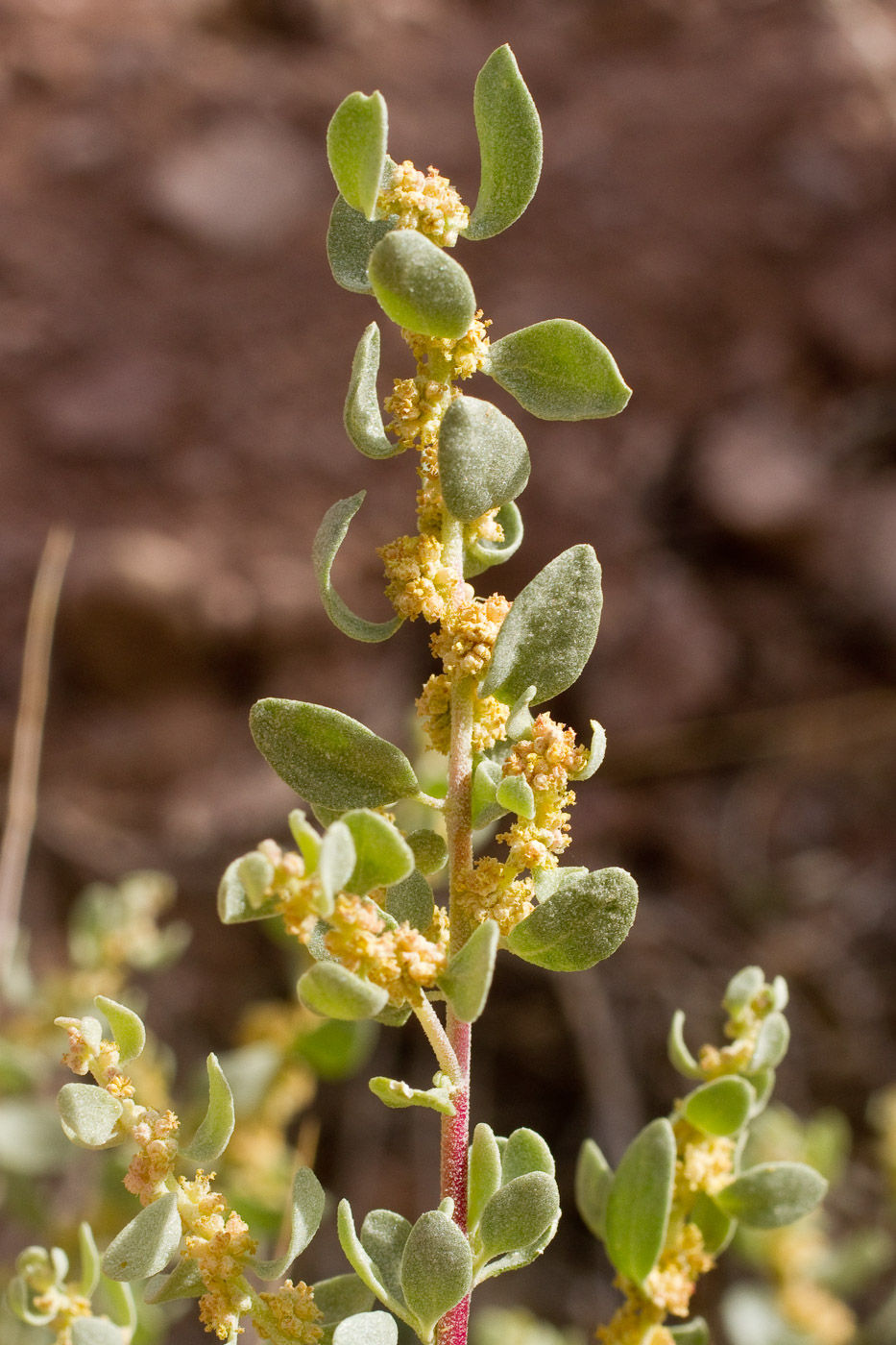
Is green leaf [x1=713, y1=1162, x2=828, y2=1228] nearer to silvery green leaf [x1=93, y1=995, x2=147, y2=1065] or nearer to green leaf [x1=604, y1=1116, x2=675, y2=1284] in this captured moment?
green leaf [x1=604, y1=1116, x2=675, y2=1284]

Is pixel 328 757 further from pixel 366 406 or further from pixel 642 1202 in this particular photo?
pixel 642 1202

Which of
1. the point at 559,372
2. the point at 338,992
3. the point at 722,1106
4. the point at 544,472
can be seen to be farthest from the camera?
the point at 544,472

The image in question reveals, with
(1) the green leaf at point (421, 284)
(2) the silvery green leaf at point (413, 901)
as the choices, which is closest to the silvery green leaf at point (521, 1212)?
(2) the silvery green leaf at point (413, 901)

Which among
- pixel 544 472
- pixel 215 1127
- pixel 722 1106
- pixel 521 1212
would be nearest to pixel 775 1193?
pixel 722 1106

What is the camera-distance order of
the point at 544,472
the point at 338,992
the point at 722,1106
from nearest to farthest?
the point at 338,992 → the point at 722,1106 → the point at 544,472

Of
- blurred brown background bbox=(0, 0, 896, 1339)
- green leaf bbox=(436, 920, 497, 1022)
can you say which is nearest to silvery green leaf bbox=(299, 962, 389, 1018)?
green leaf bbox=(436, 920, 497, 1022)

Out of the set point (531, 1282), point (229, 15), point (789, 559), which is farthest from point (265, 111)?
point (531, 1282)

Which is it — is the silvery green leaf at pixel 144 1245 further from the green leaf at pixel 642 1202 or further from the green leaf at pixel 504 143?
the green leaf at pixel 504 143

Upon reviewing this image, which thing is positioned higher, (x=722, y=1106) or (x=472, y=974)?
(x=472, y=974)
